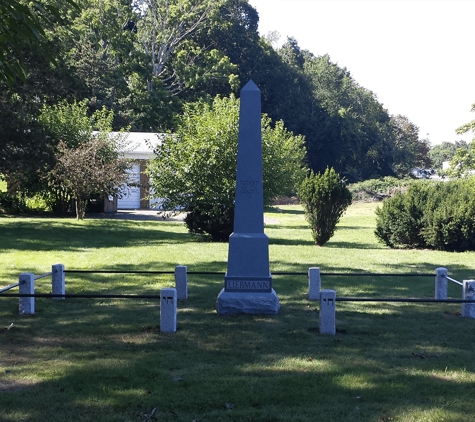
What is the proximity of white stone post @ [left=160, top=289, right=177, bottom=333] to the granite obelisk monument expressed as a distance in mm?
1361

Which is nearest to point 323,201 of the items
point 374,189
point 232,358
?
point 232,358

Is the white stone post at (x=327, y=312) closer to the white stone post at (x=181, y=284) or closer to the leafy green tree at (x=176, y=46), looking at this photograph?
the white stone post at (x=181, y=284)

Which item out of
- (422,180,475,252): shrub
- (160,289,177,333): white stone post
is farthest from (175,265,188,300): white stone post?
(422,180,475,252): shrub

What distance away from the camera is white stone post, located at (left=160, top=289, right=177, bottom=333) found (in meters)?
8.36

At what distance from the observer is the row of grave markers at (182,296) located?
331 inches

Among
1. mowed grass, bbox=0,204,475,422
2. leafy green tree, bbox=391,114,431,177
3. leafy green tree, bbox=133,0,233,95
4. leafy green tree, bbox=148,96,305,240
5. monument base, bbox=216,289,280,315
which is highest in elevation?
leafy green tree, bbox=133,0,233,95

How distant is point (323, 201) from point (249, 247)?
12.1 m

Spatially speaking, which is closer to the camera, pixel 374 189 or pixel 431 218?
pixel 431 218

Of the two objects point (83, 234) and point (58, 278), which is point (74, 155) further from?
point (58, 278)

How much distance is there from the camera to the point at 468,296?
9.84 m

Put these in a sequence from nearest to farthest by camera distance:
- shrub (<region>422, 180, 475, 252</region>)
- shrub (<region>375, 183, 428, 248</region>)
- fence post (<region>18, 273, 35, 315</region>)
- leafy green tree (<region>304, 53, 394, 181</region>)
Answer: fence post (<region>18, 273, 35, 315</region>), shrub (<region>422, 180, 475, 252</region>), shrub (<region>375, 183, 428, 248</region>), leafy green tree (<region>304, 53, 394, 181</region>)

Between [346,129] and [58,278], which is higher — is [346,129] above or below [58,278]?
above

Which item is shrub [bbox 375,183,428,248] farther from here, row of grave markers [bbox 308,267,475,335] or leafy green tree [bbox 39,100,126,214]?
leafy green tree [bbox 39,100,126,214]

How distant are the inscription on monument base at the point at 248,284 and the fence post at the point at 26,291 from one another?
286 cm
